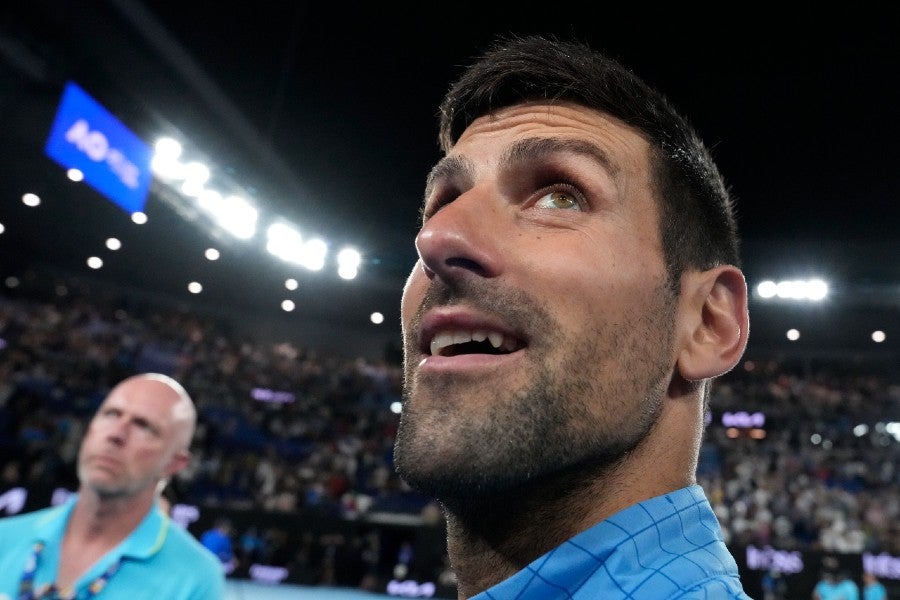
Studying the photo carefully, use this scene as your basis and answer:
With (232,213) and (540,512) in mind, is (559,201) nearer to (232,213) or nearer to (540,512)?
(540,512)

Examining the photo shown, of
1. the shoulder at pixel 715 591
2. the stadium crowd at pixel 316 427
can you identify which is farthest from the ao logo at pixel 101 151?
the shoulder at pixel 715 591

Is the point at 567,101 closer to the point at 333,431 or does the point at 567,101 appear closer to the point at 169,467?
the point at 169,467

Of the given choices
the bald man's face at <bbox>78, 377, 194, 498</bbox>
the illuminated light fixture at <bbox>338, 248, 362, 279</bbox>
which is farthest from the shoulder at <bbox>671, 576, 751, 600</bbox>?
the illuminated light fixture at <bbox>338, 248, 362, 279</bbox>

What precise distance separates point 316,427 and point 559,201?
1670 cm

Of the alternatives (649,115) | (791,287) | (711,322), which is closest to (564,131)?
(649,115)

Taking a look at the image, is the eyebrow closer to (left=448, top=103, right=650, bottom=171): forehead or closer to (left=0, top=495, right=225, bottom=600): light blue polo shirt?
(left=448, top=103, right=650, bottom=171): forehead

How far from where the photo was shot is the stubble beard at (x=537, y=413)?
1.01 metres

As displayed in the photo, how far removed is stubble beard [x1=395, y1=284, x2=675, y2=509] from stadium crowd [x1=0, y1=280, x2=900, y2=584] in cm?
1113

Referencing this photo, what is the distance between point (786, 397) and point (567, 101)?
67.4 ft

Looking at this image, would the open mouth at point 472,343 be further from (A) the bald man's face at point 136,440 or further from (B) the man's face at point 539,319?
(A) the bald man's face at point 136,440

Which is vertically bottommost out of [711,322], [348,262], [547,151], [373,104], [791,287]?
[711,322]

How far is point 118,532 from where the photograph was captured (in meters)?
2.78

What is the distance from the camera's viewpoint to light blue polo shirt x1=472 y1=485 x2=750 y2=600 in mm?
879

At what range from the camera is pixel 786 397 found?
1919cm
